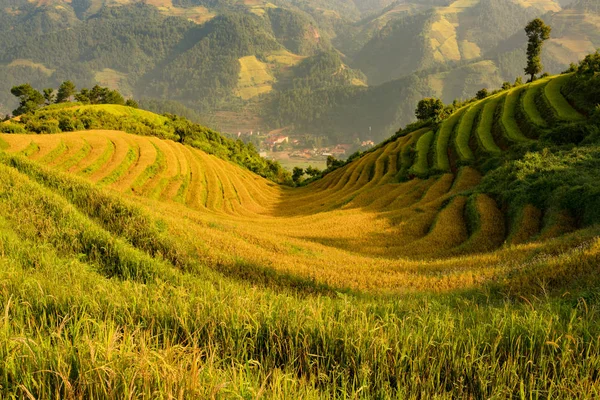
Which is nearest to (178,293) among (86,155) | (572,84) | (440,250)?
(440,250)

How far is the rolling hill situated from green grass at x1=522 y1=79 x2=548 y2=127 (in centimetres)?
983

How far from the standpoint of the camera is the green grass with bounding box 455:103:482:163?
36.0m

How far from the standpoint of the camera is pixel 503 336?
3754 millimetres

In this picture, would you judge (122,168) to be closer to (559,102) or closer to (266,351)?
(266,351)

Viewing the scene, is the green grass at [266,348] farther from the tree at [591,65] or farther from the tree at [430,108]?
the tree at [430,108]

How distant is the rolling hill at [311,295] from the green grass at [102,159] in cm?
2278

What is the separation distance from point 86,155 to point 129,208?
105 feet

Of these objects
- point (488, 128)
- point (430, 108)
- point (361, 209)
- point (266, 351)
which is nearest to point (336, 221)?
point (361, 209)

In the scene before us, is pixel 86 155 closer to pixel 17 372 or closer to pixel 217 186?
pixel 217 186

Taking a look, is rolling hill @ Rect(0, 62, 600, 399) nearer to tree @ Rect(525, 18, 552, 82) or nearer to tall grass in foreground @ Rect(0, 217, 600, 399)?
tall grass in foreground @ Rect(0, 217, 600, 399)

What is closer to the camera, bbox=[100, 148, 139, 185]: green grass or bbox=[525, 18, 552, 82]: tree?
bbox=[100, 148, 139, 185]: green grass

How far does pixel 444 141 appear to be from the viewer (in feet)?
141

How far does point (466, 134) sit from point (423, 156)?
5887mm

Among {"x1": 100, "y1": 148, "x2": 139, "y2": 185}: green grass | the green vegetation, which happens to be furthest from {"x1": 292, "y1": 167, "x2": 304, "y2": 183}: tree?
the green vegetation
